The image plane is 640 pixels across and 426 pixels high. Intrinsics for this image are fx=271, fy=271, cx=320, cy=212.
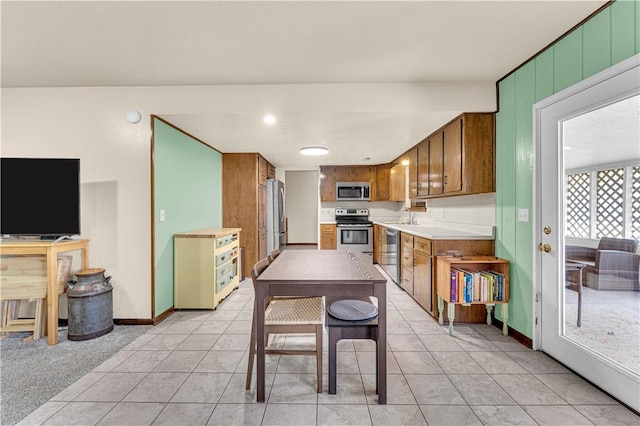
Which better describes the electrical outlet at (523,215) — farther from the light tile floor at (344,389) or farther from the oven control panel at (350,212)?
the oven control panel at (350,212)

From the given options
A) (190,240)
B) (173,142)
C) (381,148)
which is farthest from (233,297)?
(381,148)

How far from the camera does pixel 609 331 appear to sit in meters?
1.73

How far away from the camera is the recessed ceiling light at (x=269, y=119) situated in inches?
106

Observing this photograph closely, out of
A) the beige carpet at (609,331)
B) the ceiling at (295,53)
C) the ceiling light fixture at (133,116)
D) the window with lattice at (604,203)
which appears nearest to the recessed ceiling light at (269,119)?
the ceiling at (295,53)

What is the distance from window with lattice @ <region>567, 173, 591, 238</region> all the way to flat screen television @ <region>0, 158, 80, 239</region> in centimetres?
394

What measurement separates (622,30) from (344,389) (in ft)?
8.82

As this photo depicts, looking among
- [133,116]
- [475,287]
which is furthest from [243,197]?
[475,287]

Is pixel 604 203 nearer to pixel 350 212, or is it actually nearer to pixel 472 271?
pixel 472 271

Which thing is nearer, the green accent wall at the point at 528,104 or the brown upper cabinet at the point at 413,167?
the green accent wall at the point at 528,104

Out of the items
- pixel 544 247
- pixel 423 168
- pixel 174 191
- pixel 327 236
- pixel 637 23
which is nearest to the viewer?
pixel 637 23

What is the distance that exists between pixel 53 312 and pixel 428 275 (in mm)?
3431

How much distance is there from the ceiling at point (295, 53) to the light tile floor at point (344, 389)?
2.14m

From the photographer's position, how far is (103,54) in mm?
2100

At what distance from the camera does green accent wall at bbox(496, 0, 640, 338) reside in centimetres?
160
